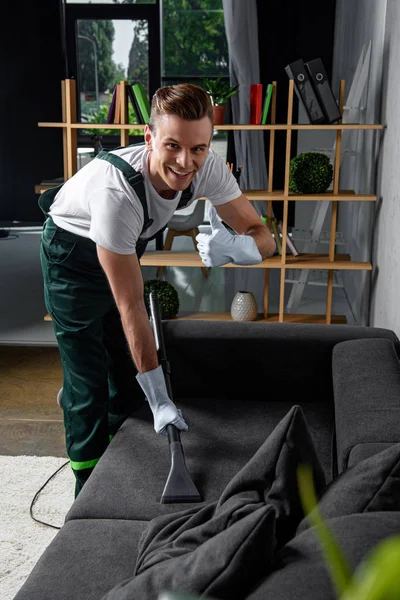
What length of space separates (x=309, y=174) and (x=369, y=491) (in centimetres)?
274

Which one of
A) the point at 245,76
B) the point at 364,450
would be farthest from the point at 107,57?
the point at 364,450

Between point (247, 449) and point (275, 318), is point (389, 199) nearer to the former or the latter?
point (275, 318)

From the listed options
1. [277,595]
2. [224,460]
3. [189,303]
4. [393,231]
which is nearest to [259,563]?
[277,595]

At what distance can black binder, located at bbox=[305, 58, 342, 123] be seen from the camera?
3.54 metres

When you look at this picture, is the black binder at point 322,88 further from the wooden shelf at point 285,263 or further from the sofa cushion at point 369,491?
the sofa cushion at point 369,491

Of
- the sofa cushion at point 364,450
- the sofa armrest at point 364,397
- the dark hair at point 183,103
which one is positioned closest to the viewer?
the sofa cushion at point 364,450

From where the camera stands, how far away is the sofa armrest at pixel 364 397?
60.7 inches

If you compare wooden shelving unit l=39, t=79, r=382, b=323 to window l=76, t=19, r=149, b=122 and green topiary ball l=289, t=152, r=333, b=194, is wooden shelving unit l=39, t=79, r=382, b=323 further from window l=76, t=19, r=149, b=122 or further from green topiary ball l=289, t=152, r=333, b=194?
window l=76, t=19, r=149, b=122

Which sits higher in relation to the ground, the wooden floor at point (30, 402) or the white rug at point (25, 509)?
the white rug at point (25, 509)

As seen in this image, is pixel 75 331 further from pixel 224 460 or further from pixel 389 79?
pixel 389 79

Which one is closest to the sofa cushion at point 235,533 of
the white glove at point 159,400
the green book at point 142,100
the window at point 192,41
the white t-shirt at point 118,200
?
the white glove at point 159,400

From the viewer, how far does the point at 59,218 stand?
82.4 inches

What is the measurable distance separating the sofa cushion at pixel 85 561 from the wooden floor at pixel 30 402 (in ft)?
3.92

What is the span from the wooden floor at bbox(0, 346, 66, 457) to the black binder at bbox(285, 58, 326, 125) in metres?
1.73
